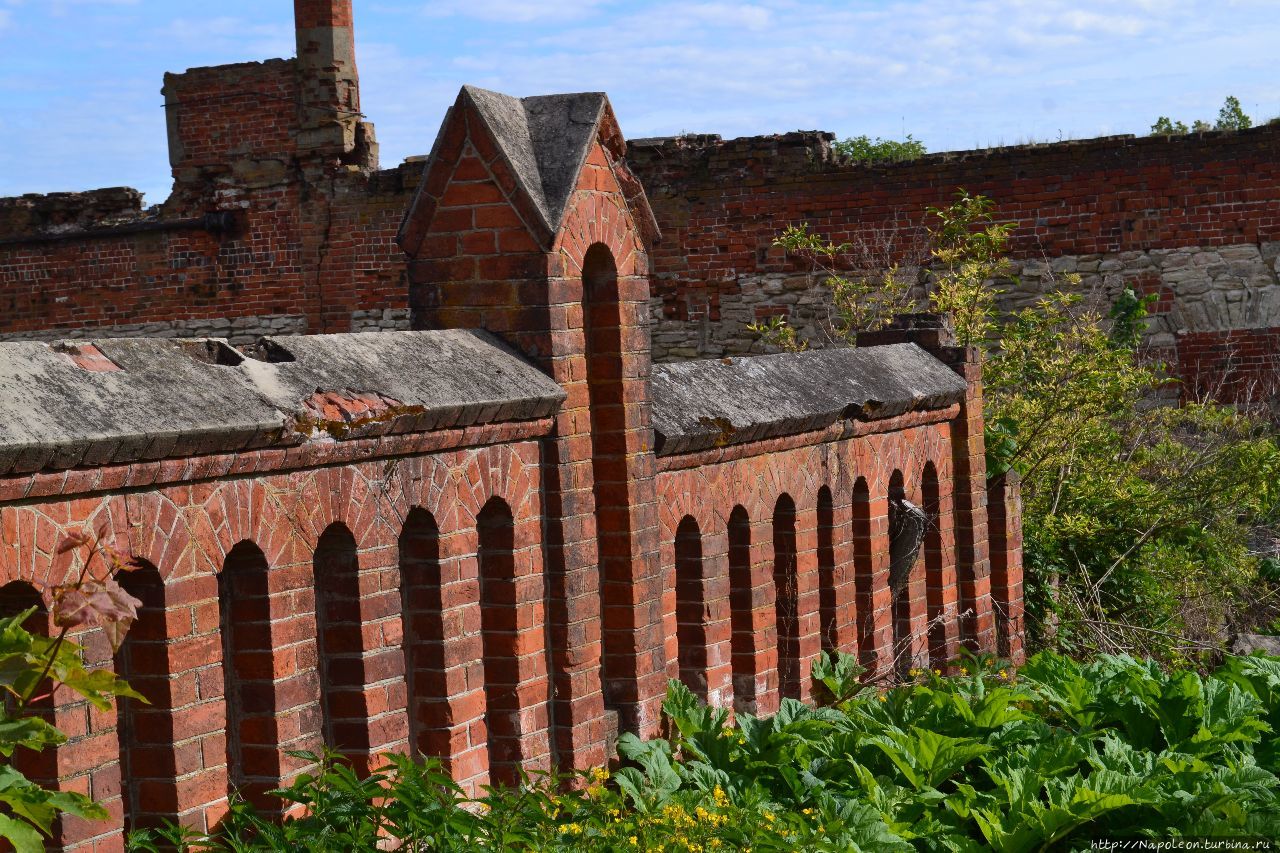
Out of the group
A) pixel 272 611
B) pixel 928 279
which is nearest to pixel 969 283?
pixel 928 279

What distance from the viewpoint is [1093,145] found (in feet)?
51.6

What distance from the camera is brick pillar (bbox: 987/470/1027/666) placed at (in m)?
8.15

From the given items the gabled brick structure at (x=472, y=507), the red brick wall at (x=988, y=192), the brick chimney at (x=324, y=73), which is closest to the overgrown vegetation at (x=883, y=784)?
the gabled brick structure at (x=472, y=507)

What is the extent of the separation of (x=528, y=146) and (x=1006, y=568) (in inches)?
167

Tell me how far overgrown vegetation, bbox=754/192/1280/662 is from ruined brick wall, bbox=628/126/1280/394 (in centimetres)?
342

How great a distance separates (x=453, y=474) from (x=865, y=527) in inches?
110

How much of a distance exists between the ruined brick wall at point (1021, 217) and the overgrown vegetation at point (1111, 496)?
11.2 ft

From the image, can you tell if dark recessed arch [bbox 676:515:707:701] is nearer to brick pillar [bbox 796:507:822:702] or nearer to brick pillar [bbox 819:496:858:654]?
brick pillar [bbox 796:507:822:702]

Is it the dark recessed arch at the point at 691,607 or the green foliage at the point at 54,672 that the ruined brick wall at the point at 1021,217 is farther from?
the green foliage at the point at 54,672

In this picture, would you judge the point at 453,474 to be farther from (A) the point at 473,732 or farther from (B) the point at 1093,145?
(B) the point at 1093,145

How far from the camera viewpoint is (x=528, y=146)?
4.98m

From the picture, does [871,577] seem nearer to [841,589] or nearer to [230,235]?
[841,589]

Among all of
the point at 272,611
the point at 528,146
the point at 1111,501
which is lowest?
the point at 1111,501

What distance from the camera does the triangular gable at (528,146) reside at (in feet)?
15.7
